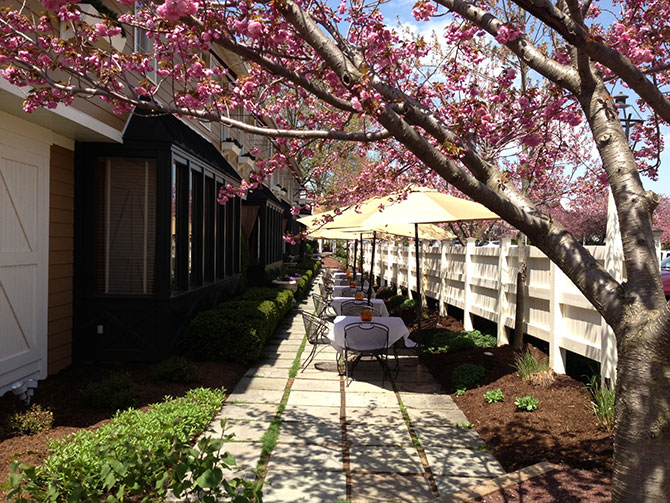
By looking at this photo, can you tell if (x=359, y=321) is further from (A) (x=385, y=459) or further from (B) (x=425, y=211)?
(A) (x=385, y=459)

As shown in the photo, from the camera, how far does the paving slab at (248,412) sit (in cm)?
557

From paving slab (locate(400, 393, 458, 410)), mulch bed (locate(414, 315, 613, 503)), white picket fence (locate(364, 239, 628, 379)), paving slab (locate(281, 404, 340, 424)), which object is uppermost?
white picket fence (locate(364, 239, 628, 379))

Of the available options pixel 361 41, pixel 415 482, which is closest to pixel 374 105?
pixel 361 41

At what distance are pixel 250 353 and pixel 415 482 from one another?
402 cm

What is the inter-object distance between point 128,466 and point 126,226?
16.3 ft

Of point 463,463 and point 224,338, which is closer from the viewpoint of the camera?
point 463,463

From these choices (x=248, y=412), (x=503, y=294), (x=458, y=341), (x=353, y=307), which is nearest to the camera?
(x=248, y=412)

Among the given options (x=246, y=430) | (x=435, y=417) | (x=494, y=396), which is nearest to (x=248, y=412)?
(x=246, y=430)

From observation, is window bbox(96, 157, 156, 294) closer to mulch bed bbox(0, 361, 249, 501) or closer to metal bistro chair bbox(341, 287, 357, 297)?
mulch bed bbox(0, 361, 249, 501)

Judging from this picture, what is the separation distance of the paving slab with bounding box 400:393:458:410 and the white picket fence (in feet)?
4.92

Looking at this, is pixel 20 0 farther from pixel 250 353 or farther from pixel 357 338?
pixel 357 338

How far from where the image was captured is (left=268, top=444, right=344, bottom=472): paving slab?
4383mm

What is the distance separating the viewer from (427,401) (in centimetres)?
643

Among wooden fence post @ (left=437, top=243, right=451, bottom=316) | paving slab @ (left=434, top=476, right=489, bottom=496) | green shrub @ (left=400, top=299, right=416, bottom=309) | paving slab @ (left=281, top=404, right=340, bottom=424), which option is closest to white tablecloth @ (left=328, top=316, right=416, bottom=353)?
paving slab @ (left=281, top=404, right=340, bottom=424)
